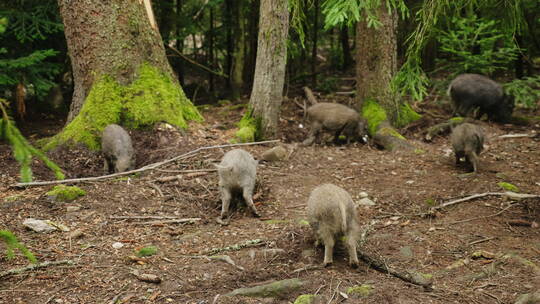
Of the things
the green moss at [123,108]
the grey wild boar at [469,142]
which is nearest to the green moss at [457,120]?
the grey wild boar at [469,142]

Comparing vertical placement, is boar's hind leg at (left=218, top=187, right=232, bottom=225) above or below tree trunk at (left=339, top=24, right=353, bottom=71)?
below

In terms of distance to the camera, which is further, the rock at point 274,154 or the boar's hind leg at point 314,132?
the boar's hind leg at point 314,132

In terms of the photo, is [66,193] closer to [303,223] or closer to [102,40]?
[303,223]

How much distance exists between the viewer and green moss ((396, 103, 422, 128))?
1098 cm

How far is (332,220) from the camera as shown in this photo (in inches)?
185

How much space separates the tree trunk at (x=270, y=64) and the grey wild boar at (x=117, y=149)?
9.31 feet

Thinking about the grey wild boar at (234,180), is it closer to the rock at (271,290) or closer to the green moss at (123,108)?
the rock at (271,290)

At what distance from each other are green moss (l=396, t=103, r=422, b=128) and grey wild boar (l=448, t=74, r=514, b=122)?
1.01 metres

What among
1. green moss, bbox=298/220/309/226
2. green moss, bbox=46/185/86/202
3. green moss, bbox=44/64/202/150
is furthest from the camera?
green moss, bbox=44/64/202/150

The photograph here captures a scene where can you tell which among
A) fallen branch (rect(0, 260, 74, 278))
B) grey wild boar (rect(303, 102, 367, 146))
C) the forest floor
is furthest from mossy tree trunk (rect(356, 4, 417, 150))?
fallen branch (rect(0, 260, 74, 278))

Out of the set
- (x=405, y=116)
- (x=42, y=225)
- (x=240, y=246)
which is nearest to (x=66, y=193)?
(x=42, y=225)

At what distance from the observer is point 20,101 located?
1055 cm

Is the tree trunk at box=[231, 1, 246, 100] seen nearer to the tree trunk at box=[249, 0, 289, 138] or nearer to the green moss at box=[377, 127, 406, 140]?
the tree trunk at box=[249, 0, 289, 138]

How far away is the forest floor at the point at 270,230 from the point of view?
4348 mm
